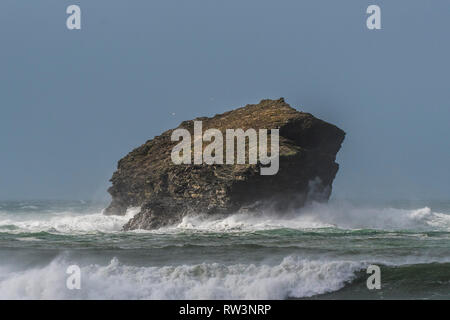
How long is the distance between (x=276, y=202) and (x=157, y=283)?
2374 cm

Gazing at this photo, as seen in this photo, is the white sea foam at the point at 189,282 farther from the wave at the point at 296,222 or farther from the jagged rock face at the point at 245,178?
the jagged rock face at the point at 245,178

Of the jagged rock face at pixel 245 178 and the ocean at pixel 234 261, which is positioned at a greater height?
the jagged rock face at pixel 245 178

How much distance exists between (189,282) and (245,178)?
2089 cm

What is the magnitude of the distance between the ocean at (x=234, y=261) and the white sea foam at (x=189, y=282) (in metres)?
0.03

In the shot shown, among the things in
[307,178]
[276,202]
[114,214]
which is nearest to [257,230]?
[276,202]

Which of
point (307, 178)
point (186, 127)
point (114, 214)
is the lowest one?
point (114, 214)

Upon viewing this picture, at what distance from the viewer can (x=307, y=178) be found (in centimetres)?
4184

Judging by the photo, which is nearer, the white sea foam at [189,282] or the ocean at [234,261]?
the white sea foam at [189,282]

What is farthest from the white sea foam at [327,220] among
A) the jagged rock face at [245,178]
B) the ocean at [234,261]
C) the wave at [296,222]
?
the jagged rock face at [245,178]

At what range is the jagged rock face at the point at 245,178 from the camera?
1537 inches

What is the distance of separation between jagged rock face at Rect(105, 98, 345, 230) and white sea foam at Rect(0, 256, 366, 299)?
19469mm

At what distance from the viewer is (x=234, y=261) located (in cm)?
2220

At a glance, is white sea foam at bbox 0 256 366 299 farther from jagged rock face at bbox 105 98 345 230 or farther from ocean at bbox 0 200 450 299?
jagged rock face at bbox 105 98 345 230
